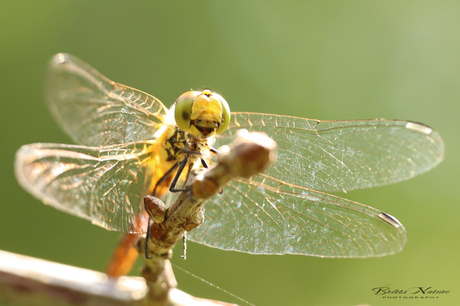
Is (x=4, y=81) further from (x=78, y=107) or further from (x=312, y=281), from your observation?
(x=312, y=281)

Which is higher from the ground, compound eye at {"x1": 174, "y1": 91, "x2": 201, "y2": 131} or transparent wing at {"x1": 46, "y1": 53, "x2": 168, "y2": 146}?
compound eye at {"x1": 174, "y1": 91, "x2": 201, "y2": 131}

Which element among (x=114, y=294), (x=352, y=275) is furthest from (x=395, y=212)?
(x=114, y=294)

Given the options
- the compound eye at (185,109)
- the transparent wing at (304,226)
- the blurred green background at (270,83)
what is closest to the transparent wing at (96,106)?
the compound eye at (185,109)

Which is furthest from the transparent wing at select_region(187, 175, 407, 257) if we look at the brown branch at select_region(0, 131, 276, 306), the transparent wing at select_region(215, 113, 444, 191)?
the brown branch at select_region(0, 131, 276, 306)

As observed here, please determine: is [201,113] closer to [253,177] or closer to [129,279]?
[253,177]

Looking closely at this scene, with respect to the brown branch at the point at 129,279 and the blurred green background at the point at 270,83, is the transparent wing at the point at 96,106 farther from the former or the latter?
the blurred green background at the point at 270,83

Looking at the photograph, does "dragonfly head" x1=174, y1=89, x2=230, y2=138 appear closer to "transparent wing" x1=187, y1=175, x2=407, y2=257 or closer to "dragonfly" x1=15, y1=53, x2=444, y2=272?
"dragonfly" x1=15, y1=53, x2=444, y2=272

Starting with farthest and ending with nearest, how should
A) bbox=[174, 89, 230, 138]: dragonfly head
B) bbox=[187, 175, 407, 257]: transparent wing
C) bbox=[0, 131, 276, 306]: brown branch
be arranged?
bbox=[187, 175, 407, 257]: transparent wing → bbox=[174, 89, 230, 138]: dragonfly head → bbox=[0, 131, 276, 306]: brown branch
